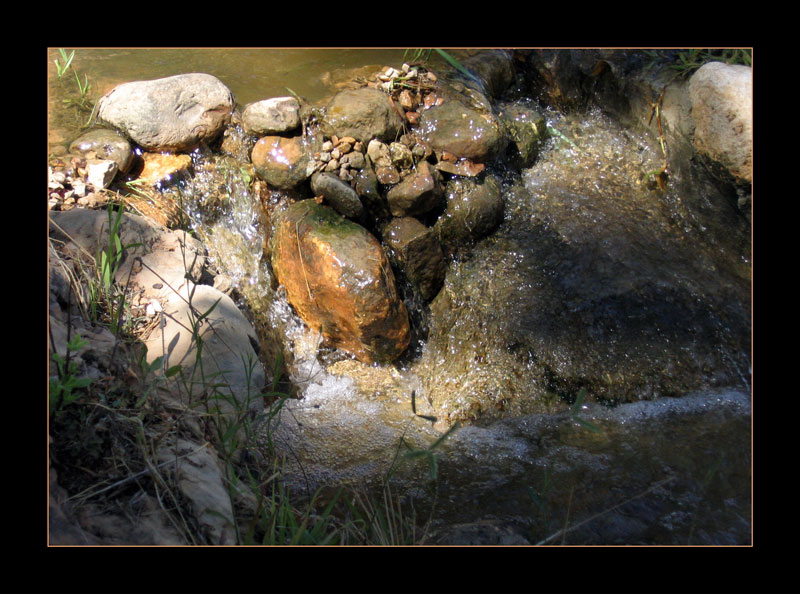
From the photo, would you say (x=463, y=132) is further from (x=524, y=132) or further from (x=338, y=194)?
(x=338, y=194)

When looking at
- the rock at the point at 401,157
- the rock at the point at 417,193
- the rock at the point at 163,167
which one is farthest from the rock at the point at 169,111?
the rock at the point at 417,193

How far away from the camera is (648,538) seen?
152 centimetres

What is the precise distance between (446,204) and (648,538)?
71.1 inches

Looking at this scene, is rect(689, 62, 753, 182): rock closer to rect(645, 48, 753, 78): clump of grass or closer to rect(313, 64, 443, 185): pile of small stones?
rect(645, 48, 753, 78): clump of grass

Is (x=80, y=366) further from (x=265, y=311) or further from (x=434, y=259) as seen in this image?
(x=434, y=259)

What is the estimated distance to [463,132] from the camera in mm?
2881

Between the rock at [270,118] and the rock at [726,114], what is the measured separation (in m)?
1.94

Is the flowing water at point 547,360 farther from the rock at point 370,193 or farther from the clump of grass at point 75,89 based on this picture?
the rock at point 370,193

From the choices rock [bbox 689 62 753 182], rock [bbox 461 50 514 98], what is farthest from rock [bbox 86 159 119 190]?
rock [bbox 689 62 753 182]

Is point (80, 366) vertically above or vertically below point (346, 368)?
above

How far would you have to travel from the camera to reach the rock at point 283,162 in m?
2.76

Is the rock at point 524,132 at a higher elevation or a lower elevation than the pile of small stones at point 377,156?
higher

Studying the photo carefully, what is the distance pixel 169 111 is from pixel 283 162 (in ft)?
2.19

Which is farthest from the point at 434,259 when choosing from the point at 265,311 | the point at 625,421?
the point at 625,421
